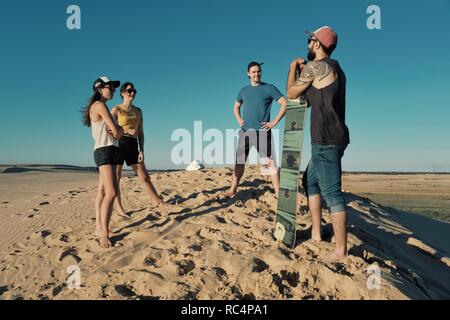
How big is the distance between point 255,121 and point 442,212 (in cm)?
1319

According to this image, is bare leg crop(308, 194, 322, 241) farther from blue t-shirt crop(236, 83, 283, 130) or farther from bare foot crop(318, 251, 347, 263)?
blue t-shirt crop(236, 83, 283, 130)

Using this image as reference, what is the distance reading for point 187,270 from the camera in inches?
150

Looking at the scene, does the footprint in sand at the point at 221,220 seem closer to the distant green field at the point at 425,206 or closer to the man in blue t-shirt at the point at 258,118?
the man in blue t-shirt at the point at 258,118

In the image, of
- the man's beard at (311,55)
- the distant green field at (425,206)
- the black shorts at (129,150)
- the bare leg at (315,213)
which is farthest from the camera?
the distant green field at (425,206)

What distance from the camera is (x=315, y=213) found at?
13.7ft

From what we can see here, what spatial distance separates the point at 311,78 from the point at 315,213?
1564 mm

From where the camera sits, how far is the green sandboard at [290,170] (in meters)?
4.21

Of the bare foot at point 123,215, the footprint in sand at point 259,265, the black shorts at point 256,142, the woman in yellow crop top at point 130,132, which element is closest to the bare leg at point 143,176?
the woman in yellow crop top at point 130,132

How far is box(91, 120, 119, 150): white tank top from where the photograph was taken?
15.2 ft

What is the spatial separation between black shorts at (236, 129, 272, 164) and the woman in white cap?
7.34 ft

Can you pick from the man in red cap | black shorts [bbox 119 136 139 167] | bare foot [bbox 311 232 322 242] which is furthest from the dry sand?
black shorts [bbox 119 136 139 167]

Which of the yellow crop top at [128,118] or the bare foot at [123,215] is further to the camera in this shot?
the bare foot at [123,215]

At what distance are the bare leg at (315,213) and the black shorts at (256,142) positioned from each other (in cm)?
200
